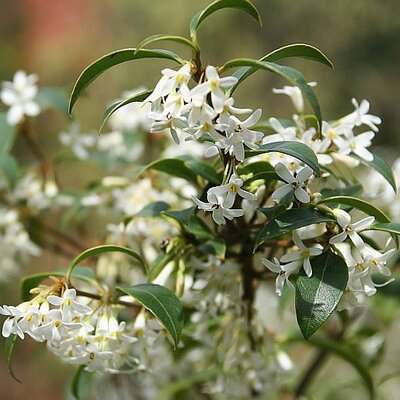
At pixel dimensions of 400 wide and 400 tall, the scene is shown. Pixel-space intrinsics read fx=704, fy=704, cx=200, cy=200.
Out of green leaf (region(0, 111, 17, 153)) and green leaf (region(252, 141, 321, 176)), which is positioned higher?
green leaf (region(252, 141, 321, 176))

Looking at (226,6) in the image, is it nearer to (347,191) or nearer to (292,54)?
(292,54)

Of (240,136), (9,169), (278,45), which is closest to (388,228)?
(240,136)

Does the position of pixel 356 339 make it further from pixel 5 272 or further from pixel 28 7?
pixel 28 7

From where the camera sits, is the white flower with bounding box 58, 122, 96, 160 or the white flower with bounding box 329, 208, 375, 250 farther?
the white flower with bounding box 58, 122, 96, 160

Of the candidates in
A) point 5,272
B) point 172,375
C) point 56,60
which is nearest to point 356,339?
point 172,375

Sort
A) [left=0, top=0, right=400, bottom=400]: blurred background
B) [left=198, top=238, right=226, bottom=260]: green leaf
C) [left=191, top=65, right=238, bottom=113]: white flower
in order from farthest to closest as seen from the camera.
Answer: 1. [left=0, top=0, right=400, bottom=400]: blurred background
2. [left=198, top=238, right=226, bottom=260]: green leaf
3. [left=191, top=65, right=238, bottom=113]: white flower

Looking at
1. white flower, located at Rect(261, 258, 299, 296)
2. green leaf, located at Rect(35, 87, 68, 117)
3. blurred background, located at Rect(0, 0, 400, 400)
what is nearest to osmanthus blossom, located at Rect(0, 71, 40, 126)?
green leaf, located at Rect(35, 87, 68, 117)

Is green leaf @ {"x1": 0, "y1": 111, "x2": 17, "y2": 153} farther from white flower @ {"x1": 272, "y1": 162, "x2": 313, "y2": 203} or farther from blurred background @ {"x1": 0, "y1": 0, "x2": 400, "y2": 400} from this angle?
blurred background @ {"x1": 0, "y1": 0, "x2": 400, "y2": 400}
